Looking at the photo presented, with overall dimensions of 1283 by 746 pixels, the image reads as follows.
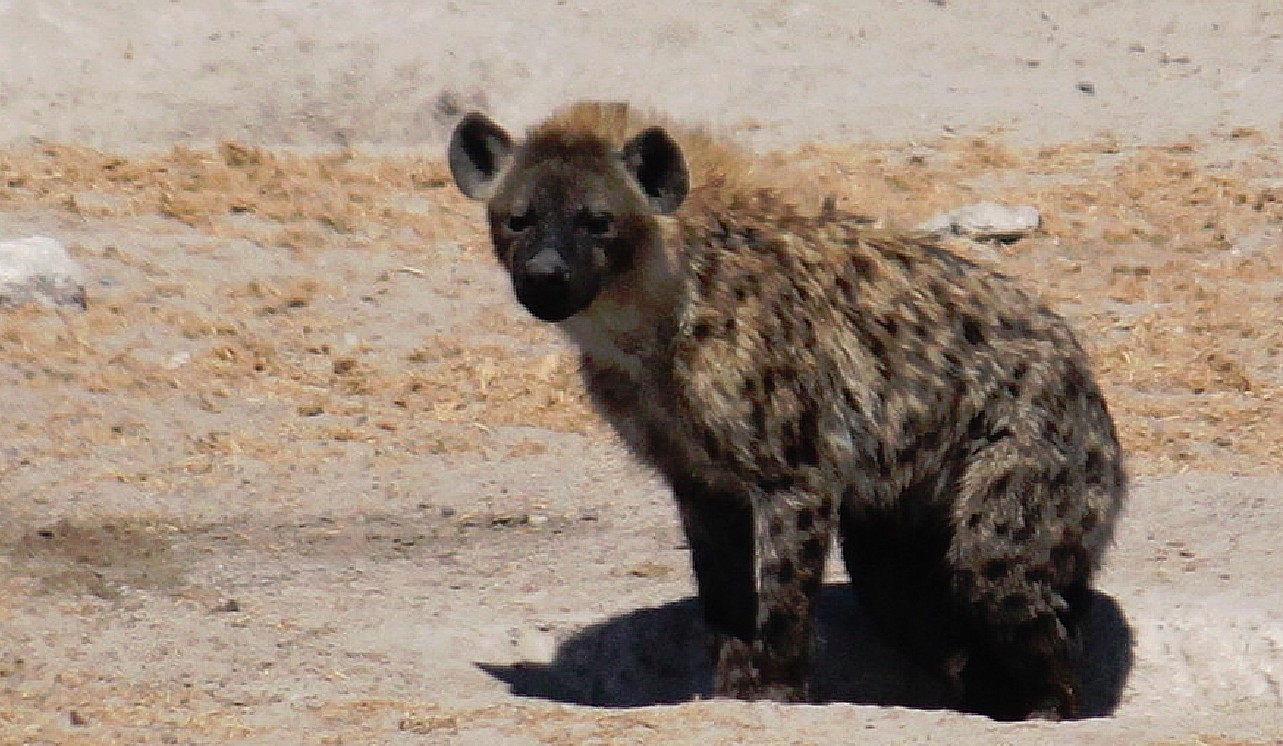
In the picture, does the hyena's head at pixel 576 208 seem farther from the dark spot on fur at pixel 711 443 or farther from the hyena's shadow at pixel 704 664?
the hyena's shadow at pixel 704 664

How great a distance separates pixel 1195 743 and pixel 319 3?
7.25 meters

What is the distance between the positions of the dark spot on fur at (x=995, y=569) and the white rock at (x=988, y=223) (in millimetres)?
3671

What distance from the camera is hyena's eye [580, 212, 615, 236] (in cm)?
552

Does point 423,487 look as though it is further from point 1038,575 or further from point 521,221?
point 1038,575

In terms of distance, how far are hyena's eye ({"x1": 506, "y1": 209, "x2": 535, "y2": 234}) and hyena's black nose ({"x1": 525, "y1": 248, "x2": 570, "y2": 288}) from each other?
18 centimetres

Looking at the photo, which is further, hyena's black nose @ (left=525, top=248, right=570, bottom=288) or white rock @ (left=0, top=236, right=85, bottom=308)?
white rock @ (left=0, top=236, right=85, bottom=308)

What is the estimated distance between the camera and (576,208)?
5.50 meters

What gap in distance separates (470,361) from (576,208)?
2.82m

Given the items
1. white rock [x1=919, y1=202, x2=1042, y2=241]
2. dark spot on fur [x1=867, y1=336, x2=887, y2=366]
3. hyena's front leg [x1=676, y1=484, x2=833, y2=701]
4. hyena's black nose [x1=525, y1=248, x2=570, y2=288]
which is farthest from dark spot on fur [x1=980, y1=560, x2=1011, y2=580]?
white rock [x1=919, y1=202, x2=1042, y2=241]

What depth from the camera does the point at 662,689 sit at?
6.54 metres

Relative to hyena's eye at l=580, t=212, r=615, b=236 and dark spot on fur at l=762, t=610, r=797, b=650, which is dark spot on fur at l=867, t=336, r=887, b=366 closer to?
dark spot on fur at l=762, t=610, r=797, b=650

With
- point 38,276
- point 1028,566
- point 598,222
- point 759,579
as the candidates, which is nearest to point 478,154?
point 598,222

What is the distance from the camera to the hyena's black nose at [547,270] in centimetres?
532

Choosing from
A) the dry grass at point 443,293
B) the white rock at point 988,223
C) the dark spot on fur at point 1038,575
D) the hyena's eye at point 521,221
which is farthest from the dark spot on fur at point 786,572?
the white rock at point 988,223
